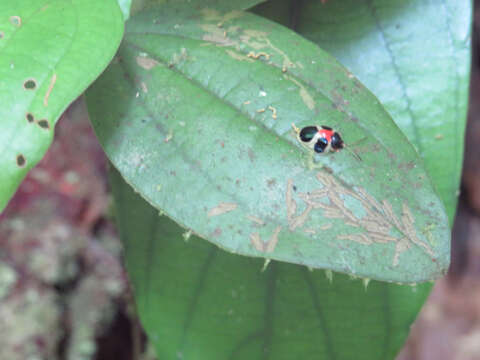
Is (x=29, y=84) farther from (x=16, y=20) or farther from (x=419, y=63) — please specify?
(x=419, y=63)

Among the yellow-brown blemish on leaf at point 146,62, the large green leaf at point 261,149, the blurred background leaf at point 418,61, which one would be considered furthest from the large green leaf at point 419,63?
the yellow-brown blemish on leaf at point 146,62

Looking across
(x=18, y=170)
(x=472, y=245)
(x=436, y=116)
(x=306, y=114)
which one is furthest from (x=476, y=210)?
(x=18, y=170)

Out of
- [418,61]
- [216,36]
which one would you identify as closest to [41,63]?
[216,36]

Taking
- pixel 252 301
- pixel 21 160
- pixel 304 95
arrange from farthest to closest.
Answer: pixel 252 301
pixel 304 95
pixel 21 160

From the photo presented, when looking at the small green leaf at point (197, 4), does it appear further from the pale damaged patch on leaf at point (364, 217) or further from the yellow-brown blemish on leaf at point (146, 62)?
the pale damaged patch on leaf at point (364, 217)

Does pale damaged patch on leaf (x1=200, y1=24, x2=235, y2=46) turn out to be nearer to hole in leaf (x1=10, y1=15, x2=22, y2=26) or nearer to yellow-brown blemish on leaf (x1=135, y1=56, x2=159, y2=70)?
yellow-brown blemish on leaf (x1=135, y1=56, x2=159, y2=70)

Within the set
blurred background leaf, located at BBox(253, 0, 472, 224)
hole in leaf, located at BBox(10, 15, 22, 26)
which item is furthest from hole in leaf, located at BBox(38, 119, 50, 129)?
blurred background leaf, located at BBox(253, 0, 472, 224)

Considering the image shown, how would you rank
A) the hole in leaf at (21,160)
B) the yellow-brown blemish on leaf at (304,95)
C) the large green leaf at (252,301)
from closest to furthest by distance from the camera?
the hole in leaf at (21,160)
the yellow-brown blemish on leaf at (304,95)
the large green leaf at (252,301)
